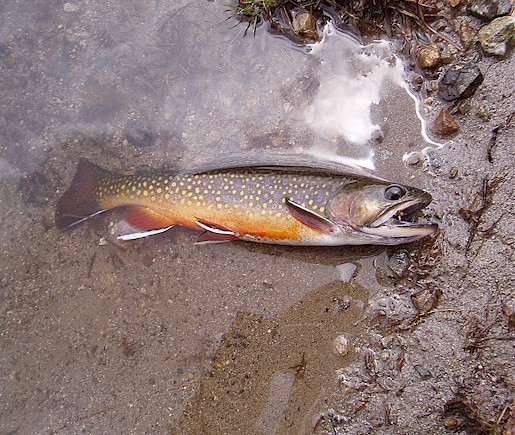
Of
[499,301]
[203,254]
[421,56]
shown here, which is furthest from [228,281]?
[421,56]

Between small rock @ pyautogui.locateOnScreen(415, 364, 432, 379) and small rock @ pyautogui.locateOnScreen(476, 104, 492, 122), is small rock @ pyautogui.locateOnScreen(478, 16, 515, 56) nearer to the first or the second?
small rock @ pyautogui.locateOnScreen(476, 104, 492, 122)

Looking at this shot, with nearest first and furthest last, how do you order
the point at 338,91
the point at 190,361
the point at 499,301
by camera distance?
the point at 499,301, the point at 190,361, the point at 338,91

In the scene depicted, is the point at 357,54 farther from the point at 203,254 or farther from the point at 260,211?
the point at 203,254

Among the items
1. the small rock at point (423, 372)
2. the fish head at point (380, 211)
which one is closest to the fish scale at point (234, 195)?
the fish head at point (380, 211)

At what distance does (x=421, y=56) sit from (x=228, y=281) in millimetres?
2571

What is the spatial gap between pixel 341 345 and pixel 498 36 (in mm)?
2876

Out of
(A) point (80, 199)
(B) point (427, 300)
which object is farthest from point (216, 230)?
(B) point (427, 300)

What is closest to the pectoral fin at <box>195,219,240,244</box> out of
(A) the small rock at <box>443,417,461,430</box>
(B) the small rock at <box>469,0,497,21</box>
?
(A) the small rock at <box>443,417,461,430</box>

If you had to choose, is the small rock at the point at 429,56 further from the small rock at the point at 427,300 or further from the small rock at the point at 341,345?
the small rock at the point at 341,345

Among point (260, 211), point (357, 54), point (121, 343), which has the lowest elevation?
point (121, 343)

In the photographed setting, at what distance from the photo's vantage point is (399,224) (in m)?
3.68

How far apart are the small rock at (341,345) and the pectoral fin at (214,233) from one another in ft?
3.89

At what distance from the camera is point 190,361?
161 inches

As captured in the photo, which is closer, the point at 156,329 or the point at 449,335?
the point at 449,335
